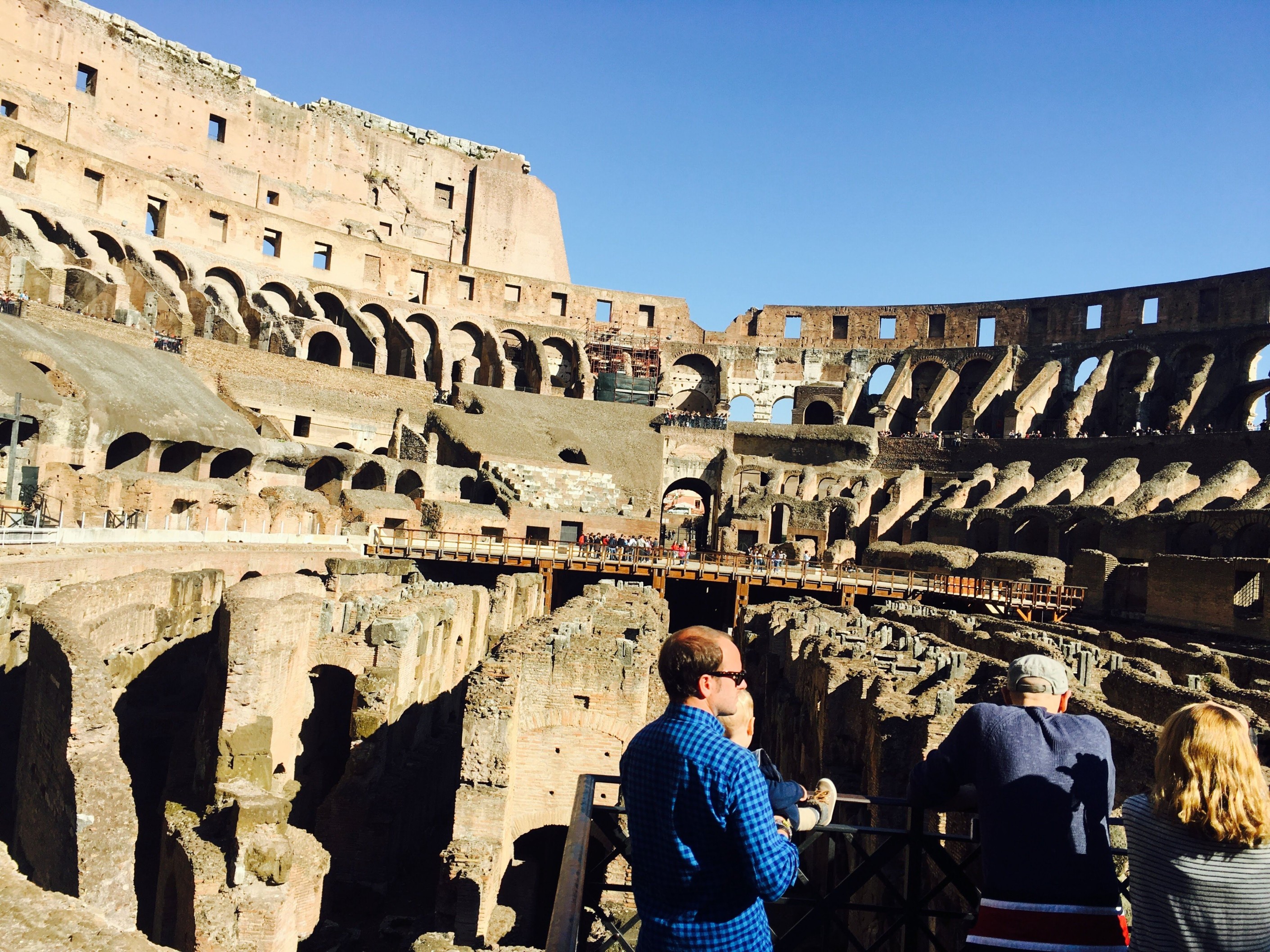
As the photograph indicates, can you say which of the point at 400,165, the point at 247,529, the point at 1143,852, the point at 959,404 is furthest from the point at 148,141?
the point at 1143,852

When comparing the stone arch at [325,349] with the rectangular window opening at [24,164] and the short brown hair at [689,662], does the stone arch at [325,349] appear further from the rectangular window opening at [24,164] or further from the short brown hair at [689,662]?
the short brown hair at [689,662]

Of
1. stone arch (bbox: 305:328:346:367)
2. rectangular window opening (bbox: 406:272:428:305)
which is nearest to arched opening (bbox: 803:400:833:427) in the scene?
rectangular window opening (bbox: 406:272:428:305)

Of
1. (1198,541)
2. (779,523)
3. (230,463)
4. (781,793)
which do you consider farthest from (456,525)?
(781,793)

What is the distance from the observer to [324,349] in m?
43.9

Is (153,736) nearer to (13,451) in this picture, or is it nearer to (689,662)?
(13,451)

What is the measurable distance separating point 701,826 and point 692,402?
50.3 metres

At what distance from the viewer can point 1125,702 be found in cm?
1061

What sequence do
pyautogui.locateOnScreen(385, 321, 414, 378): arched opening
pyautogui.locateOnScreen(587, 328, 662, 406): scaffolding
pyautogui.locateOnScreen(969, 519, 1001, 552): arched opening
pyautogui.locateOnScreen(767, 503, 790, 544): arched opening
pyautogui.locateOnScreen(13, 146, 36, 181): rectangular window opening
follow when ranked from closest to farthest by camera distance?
pyautogui.locateOnScreen(969, 519, 1001, 552): arched opening
pyautogui.locateOnScreen(767, 503, 790, 544): arched opening
pyautogui.locateOnScreen(13, 146, 36, 181): rectangular window opening
pyautogui.locateOnScreen(385, 321, 414, 378): arched opening
pyautogui.locateOnScreen(587, 328, 662, 406): scaffolding

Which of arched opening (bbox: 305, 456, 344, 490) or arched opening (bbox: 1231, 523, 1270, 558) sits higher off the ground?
arched opening (bbox: 305, 456, 344, 490)

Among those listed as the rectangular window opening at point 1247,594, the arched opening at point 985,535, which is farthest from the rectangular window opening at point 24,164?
the rectangular window opening at point 1247,594

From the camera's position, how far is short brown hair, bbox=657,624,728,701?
104 inches

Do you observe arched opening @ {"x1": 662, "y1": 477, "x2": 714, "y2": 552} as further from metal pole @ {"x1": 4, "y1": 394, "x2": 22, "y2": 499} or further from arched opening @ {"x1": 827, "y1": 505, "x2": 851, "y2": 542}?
metal pole @ {"x1": 4, "y1": 394, "x2": 22, "y2": 499}

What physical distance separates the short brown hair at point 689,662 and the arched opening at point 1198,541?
26965 mm

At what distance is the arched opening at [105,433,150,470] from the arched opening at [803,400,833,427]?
1239 inches
